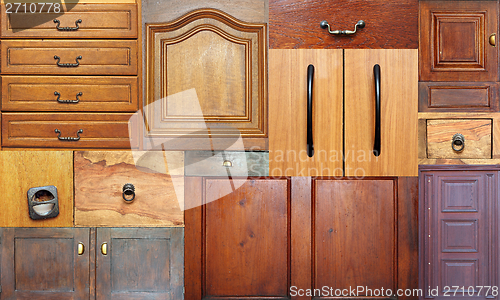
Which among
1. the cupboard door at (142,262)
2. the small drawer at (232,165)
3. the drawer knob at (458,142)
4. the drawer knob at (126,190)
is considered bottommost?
the cupboard door at (142,262)

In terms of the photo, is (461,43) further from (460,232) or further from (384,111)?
(460,232)

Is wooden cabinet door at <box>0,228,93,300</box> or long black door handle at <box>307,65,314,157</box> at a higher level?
long black door handle at <box>307,65,314,157</box>

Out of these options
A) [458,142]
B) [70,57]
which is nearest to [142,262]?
[70,57]

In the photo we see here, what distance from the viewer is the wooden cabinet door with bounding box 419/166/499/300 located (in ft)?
4.76

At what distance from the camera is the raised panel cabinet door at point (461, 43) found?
1435mm

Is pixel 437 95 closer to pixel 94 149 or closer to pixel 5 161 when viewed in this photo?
pixel 94 149

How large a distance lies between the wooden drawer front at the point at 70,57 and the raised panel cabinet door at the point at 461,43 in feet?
4.19

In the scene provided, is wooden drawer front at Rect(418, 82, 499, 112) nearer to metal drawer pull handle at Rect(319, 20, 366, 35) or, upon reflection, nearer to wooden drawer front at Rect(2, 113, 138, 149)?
metal drawer pull handle at Rect(319, 20, 366, 35)

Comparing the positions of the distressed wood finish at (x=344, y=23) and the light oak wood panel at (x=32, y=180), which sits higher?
the distressed wood finish at (x=344, y=23)

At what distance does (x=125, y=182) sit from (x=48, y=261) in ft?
1.59

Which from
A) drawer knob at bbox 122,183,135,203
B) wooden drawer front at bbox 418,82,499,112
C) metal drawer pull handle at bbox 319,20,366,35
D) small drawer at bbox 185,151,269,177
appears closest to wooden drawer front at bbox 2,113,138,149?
drawer knob at bbox 122,183,135,203

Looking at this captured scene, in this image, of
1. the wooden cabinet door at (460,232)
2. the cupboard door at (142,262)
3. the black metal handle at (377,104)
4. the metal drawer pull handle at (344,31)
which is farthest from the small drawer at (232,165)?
the wooden cabinet door at (460,232)

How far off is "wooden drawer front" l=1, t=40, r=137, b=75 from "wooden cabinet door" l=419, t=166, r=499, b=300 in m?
1.41

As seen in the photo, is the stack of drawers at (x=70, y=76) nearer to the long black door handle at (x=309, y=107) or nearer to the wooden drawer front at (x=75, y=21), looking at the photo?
the wooden drawer front at (x=75, y=21)
